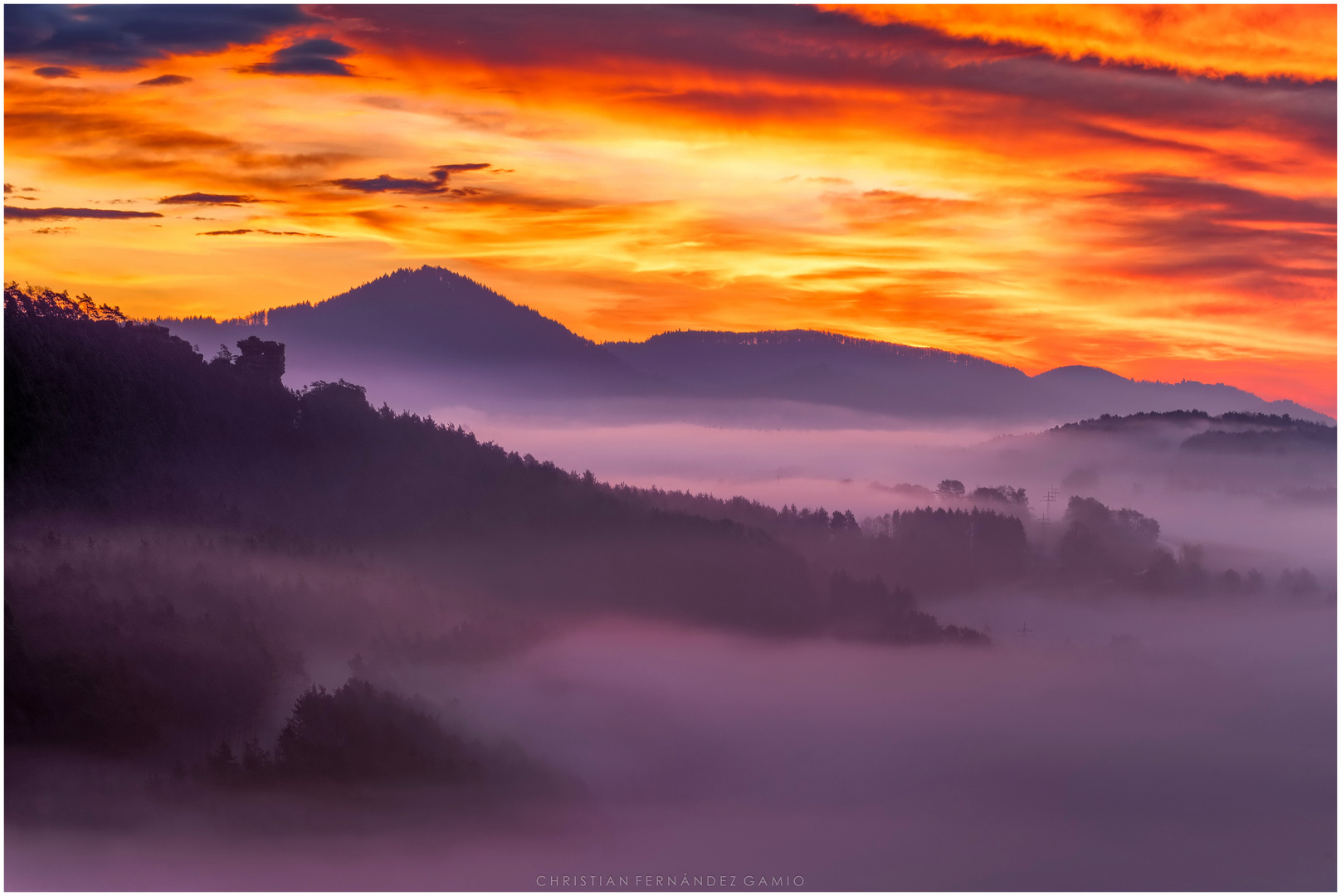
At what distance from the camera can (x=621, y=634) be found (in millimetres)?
130750

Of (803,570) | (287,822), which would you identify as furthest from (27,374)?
(803,570)

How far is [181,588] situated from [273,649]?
805cm

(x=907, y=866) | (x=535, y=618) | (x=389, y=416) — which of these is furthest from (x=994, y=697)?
(x=389, y=416)

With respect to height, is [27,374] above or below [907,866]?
above

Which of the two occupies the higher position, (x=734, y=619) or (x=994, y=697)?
(x=734, y=619)

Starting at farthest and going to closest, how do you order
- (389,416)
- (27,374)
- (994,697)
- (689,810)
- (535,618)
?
(994,697), (535,618), (389,416), (689,810), (27,374)

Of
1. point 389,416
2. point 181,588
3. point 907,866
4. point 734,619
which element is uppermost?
point 389,416

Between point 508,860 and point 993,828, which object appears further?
point 993,828

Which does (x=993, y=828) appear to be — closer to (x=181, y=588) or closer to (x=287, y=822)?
(x=287, y=822)

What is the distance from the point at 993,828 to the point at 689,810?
31320 millimetres

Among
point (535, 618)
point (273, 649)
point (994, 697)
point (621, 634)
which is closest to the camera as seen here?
point (273, 649)

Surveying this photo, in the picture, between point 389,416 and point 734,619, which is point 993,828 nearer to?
point 734,619

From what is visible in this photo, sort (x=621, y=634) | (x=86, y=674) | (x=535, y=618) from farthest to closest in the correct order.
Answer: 1. (x=621, y=634)
2. (x=535, y=618)
3. (x=86, y=674)

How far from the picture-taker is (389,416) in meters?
101
